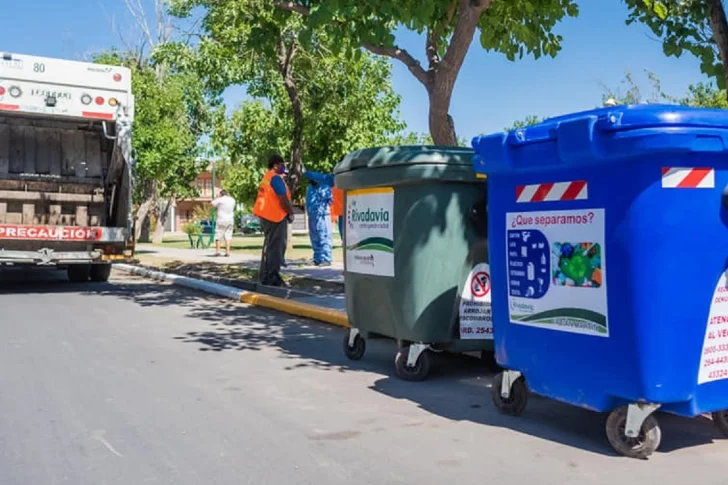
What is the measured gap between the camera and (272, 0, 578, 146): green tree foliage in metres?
7.27

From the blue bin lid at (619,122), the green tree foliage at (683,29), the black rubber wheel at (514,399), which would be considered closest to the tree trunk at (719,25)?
the green tree foliage at (683,29)

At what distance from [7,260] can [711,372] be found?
392 inches

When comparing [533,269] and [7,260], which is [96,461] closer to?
[533,269]

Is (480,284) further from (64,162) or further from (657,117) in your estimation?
(64,162)

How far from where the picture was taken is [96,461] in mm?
4043

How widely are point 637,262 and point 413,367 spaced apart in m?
2.39

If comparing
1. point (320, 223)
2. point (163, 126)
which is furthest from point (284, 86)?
point (163, 126)

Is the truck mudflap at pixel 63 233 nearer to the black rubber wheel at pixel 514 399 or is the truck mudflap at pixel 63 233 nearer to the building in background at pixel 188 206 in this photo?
the black rubber wheel at pixel 514 399

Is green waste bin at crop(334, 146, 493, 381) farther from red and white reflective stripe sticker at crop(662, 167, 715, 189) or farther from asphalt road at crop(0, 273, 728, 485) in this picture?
red and white reflective stripe sticker at crop(662, 167, 715, 189)

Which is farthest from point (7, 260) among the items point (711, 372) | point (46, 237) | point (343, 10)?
point (711, 372)

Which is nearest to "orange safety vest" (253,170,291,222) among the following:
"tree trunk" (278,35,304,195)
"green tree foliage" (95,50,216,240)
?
"tree trunk" (278,35,304,195)

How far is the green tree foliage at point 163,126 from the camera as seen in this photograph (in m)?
22.2

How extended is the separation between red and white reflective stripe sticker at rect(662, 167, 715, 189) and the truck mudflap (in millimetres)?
9461

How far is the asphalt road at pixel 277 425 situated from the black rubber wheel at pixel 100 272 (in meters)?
5.83
